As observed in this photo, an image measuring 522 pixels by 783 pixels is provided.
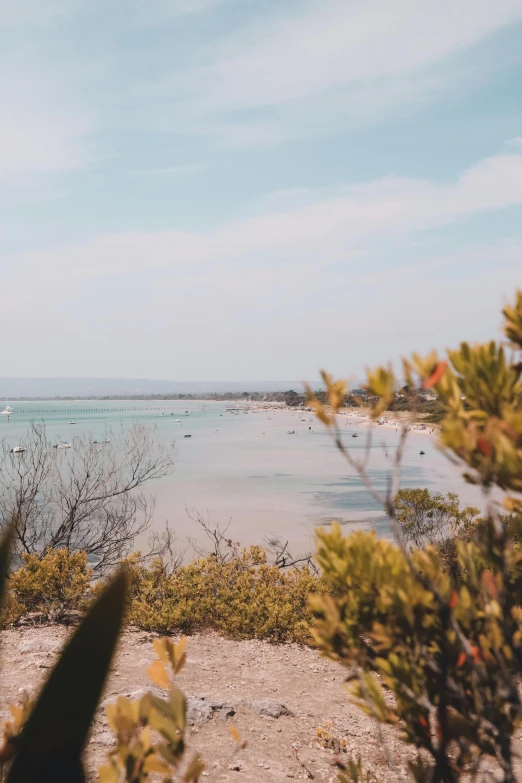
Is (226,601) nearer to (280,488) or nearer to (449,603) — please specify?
(449,603)

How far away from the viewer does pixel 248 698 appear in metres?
4.84

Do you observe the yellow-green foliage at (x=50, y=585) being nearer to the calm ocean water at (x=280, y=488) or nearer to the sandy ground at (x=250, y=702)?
the sandy ground at (x=250, y=702)

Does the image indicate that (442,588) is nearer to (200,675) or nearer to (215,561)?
(200,675)

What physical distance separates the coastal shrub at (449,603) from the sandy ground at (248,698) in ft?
6.34

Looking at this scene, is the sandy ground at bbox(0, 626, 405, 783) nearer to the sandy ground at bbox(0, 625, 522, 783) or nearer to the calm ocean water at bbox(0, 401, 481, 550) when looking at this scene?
the sandy ground at bbox(0, 625, 522, 783)

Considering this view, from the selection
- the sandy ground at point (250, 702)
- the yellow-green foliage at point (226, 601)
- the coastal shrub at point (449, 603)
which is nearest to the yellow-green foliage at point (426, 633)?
the coastal shrub at point (449, 603)

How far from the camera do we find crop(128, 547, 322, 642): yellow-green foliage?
22.5 feet

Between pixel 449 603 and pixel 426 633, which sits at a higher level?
pixel 449 603

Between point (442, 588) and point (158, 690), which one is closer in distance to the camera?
point (442, 588)

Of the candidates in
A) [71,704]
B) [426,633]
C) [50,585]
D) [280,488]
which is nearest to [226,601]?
[50,585]

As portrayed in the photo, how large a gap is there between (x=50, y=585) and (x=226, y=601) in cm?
231

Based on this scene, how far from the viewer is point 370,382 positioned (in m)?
1.44

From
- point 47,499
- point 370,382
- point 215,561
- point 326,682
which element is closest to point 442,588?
point 370,382

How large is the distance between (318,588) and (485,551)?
6268mm
